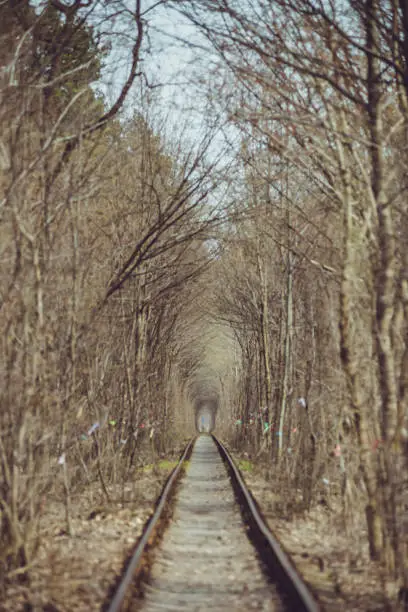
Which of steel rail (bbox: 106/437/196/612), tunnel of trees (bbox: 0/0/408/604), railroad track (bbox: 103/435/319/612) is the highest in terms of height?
→ tunnel of trees (bbox: 0/0/408/604)

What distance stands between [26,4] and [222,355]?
174ft

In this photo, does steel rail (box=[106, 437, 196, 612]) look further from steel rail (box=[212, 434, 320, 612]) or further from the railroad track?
steel rail (box=[212, 434, 320, 612])

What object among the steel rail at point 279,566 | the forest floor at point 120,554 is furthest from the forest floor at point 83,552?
the steel rail at point 279,566

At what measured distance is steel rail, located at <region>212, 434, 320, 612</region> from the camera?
5.64m

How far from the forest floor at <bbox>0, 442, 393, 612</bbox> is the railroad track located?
22cm

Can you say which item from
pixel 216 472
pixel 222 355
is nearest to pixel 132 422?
pixel 216 472

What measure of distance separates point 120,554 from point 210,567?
1.00 m

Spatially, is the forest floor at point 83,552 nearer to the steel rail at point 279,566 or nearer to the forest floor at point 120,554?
the forest floor at point 120,554

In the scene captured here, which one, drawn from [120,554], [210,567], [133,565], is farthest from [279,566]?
[120,554]

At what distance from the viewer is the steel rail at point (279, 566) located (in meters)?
5.64

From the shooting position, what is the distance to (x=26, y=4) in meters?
10.0

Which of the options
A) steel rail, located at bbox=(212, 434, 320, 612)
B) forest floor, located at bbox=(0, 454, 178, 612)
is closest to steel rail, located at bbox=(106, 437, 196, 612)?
forest floor, located at bbox=(0, 454, 178, 612)

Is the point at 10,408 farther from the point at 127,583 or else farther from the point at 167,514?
the point at 167,514

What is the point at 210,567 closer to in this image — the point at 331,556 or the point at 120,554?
the point at 120,554
